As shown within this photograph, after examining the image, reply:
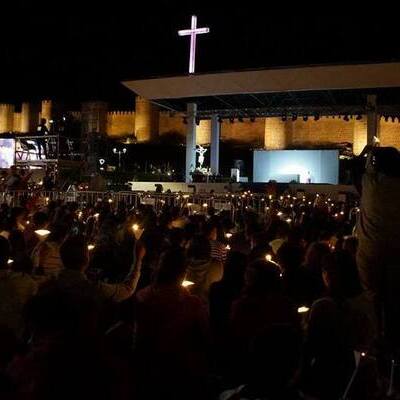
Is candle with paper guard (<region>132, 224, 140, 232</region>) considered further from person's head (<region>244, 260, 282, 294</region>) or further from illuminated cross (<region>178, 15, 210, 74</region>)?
illuminated cross (<region>178, 15, 210, 74</region>)

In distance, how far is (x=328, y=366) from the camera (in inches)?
114

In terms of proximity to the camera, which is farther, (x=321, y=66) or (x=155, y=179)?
(x=155, y=179)

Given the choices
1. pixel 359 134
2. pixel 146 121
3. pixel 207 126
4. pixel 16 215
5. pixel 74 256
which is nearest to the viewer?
pixel 74 256

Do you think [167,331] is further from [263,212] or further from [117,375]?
[263,212]

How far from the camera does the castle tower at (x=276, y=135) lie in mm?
34844

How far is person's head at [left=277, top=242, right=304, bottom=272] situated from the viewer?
500 cm

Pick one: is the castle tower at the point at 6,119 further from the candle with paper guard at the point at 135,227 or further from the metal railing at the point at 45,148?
the candle with paper guard at the point at 135,227

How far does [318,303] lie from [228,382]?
2.49 ft

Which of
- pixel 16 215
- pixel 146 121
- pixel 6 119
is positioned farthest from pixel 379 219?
pixel 6 119

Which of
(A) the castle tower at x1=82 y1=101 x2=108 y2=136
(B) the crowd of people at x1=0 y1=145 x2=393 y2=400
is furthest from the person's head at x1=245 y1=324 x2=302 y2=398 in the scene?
(A) the castle tower at x1=82 y1=101 x2=108 y2=136

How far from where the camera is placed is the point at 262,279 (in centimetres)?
345

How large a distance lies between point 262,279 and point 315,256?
174cm

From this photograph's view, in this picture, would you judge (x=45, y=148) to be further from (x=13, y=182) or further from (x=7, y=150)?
(x=13, y=182)

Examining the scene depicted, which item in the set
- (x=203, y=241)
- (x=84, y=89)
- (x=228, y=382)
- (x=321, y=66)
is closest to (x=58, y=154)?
(x=321, y=66)
